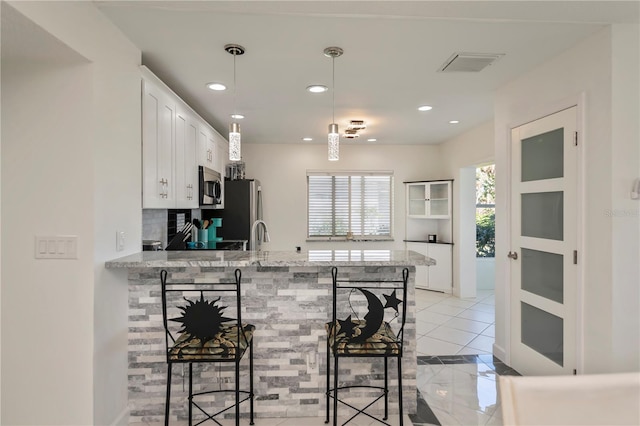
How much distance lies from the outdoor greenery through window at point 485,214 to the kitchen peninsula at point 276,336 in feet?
15.1

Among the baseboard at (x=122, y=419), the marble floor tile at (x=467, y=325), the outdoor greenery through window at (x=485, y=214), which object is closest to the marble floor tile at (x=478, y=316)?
the marble floor tile at (x=467, y=325)

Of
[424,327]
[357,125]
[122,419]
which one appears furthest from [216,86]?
[424,327]

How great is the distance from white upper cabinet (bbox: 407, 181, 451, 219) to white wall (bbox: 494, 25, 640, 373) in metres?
3.30

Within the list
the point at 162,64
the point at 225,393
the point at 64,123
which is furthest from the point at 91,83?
the point at 225,393

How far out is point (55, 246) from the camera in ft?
6.12

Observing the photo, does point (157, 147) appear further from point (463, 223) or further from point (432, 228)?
point (432, 228)

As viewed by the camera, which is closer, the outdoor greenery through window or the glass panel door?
the glass panel door

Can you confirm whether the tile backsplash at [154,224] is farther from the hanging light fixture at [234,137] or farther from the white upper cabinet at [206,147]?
the hanging light fixture at [234,137]

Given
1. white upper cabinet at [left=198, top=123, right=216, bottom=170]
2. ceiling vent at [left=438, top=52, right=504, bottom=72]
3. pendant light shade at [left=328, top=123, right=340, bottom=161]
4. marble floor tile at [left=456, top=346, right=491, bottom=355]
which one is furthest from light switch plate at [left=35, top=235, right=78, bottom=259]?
marble floor tile at [left=456, top=346, right=491, bottom=355]

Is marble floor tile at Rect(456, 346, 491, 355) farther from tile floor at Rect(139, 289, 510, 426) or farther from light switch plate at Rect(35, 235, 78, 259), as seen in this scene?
light switch plate at Rect(35, 235, 78, 259)

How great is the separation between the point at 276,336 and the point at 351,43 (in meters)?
2.00

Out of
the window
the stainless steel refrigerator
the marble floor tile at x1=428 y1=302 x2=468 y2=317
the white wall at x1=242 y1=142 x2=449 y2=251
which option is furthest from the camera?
the window

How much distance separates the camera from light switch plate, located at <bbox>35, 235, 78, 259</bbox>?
1864 millimetres

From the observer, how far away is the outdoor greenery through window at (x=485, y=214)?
249 inches
